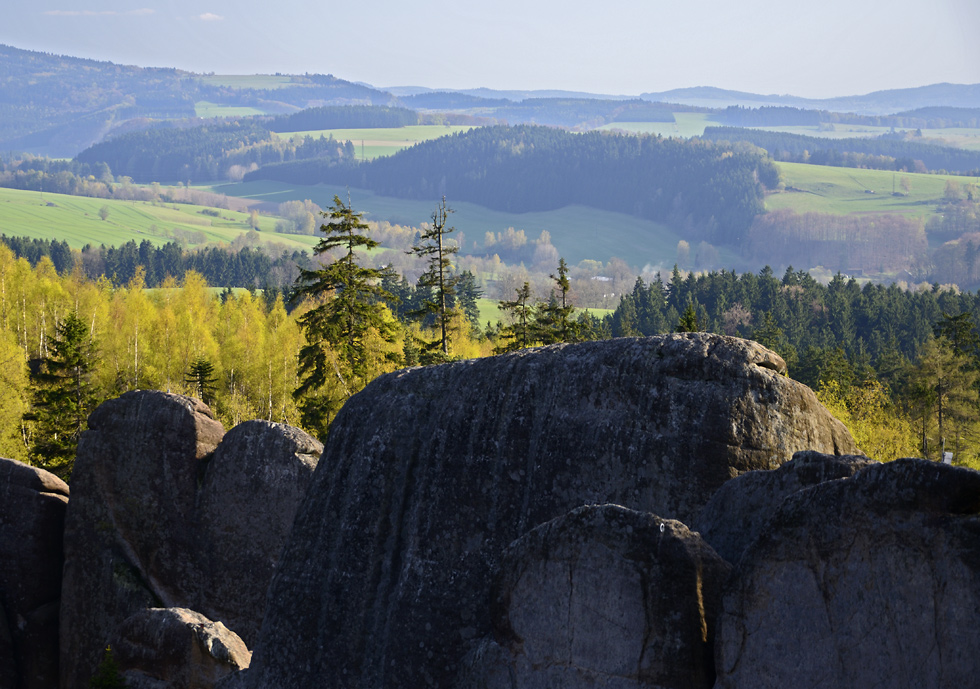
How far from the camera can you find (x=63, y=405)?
45.2 meters

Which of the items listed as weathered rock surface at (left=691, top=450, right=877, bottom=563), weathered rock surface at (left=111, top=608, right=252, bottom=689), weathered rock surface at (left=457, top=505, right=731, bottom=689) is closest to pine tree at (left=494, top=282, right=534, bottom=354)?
weathered rock surface at (left=111, top=608, right=252, bottom=689)

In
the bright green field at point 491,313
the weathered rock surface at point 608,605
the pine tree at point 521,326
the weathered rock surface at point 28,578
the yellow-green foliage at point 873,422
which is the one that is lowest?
the bright green field at point 491,313

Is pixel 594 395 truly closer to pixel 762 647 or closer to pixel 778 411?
pixel 778 411

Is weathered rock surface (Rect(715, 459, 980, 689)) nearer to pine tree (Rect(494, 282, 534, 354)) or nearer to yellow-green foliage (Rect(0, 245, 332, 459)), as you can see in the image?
pine tree (Rect(494, 282, 534, 354))

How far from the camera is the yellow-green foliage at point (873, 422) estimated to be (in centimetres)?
5894

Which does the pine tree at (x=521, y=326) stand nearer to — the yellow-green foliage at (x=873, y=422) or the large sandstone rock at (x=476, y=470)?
the yellow-green foliage at (x=873, y=422)

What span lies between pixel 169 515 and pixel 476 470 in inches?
571

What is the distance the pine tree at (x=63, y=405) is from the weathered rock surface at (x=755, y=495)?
3942cm

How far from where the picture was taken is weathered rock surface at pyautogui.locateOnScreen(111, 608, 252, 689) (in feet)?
69.5

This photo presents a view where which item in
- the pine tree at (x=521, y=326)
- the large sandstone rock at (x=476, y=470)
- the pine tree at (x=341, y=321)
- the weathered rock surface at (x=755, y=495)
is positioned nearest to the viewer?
the weathered rock surface at (x=755, y=495)

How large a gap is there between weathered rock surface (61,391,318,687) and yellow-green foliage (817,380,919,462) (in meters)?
41.0

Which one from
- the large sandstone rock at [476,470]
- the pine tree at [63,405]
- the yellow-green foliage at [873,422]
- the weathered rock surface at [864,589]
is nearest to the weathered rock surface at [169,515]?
the large sandstone rock at [476,470]

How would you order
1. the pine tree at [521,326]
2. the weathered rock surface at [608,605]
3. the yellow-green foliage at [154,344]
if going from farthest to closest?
the yellow-green foliage at [154,344], the pine tree at [521,326], the weathered rock surface at [608,605]

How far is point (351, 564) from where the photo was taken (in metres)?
16.2
